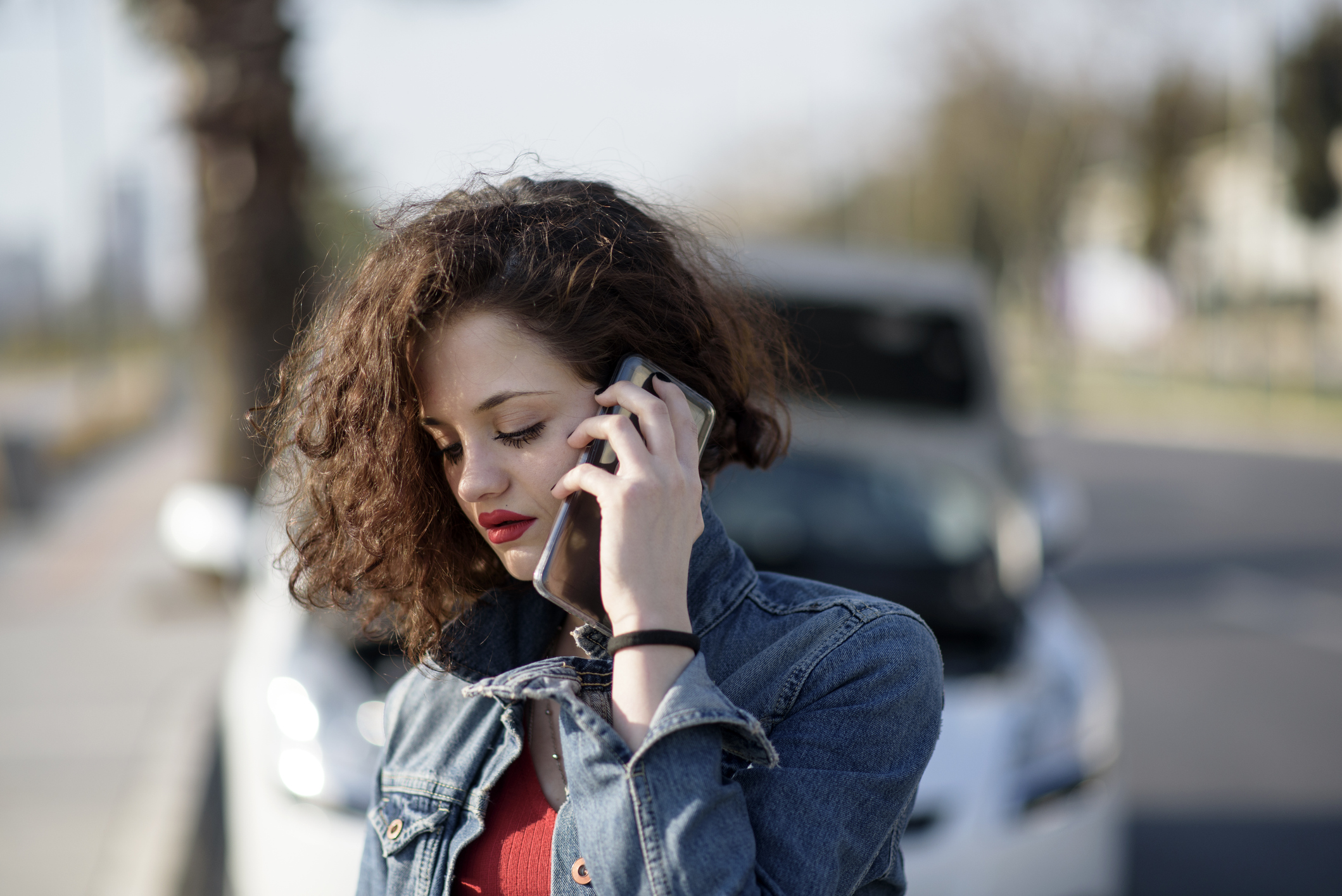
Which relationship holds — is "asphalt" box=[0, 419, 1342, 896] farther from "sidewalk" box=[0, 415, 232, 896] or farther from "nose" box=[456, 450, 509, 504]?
"nose" box=[456, 450, 509, 504]

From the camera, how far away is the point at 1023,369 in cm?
4375

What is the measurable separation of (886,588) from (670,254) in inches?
113

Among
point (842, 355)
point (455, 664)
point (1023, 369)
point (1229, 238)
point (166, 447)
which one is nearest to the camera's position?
point (455, 664)

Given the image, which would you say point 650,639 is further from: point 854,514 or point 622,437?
point 854,514

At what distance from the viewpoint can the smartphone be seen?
1.34 metres

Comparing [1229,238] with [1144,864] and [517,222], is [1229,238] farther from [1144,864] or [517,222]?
[517,222]

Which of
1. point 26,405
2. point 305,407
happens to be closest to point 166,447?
point 26,405

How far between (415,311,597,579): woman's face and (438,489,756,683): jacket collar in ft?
0.53

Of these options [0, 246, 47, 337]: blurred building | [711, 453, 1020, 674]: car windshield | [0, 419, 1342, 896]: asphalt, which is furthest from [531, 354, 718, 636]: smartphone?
[0, 246, 47, 337]: blurred building

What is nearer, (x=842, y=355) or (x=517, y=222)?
(x=517, y=222)

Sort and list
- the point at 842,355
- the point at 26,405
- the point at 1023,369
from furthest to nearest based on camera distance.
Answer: the point at 1023,369
the point at 26,405
the point at 842,355

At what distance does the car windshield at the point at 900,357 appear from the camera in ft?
14.1

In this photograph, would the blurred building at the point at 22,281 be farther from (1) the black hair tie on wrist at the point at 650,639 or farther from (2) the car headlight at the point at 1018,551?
(1) the black hair tie on wrist at the point at 650,639

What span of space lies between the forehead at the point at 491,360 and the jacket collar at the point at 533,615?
0.25 metres
